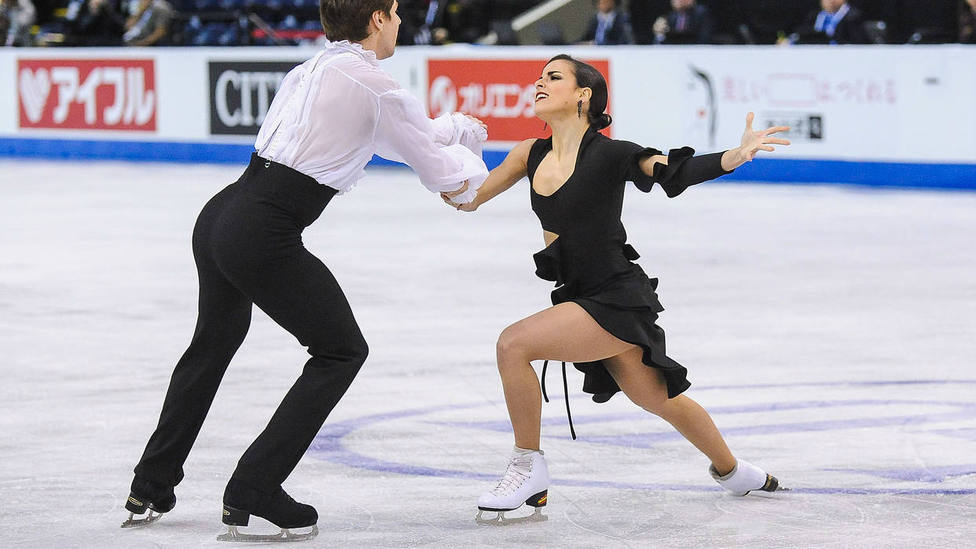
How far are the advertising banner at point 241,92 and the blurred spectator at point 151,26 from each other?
1946mm

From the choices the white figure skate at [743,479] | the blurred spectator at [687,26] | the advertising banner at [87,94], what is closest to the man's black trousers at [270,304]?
the white figure skate at [743,479]

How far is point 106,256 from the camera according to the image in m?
11.0

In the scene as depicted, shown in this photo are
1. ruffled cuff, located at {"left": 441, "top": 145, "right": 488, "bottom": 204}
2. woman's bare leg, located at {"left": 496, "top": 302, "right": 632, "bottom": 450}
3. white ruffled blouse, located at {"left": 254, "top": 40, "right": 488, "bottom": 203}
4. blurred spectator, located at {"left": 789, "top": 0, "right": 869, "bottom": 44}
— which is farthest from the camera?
blurred spectator, located at {"left": 789, "top": 0, "right": 869, "bottom": 44}

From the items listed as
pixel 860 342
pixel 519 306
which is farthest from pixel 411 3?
pixel 860 342

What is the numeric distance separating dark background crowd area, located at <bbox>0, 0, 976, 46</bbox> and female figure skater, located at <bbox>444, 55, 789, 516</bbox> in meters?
13.2

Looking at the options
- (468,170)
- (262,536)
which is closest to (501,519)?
(262,536)

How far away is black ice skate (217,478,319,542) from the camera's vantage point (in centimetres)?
430

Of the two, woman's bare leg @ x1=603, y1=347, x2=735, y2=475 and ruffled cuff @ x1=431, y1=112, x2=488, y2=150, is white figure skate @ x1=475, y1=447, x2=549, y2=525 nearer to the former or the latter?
woman's bare leg @ x1=603, y1=347, x2=735, y2=475

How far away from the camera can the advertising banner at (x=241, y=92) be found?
59.1 feet

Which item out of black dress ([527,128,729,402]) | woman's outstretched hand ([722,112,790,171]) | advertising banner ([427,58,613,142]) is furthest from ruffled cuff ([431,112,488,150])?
advertising banner ([427,58,613,142])

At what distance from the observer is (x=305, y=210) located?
168 inches

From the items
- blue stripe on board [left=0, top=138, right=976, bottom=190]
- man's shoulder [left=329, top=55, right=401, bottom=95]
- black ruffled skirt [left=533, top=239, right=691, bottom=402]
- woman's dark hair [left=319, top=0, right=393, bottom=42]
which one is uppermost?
woman's dark hair [left=319, top=0, right=393, bottom=42]

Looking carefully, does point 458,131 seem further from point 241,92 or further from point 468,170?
point 241,92

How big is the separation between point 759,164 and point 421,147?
38.8 feet
